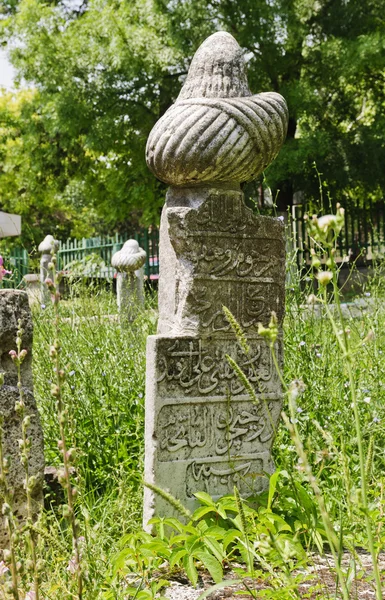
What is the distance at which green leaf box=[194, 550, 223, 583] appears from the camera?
2535 millimetres

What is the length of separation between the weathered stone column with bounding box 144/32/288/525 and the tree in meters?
12.0

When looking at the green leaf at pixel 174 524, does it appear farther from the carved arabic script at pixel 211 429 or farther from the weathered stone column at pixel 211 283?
the carved arabic script at pixel 211 429

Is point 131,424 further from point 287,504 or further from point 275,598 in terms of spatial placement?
point 275,598

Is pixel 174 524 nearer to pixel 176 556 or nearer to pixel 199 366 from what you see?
pixel 176 556

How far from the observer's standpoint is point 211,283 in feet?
11.2

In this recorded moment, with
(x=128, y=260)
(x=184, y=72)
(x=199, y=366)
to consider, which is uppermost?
(x=184, y=72)

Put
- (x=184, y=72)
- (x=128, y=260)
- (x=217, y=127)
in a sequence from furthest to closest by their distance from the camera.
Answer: (x=184, y=72)
(x=128, y=260)
(x=217, y=127)

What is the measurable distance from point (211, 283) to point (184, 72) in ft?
51.3

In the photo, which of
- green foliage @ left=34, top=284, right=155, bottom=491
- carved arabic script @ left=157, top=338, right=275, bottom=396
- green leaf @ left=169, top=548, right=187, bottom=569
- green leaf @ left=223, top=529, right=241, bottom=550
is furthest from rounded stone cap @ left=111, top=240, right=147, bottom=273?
green leaf @ left=169, top=548, right=187, bottom=569

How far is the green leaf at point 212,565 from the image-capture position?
254 centimetres

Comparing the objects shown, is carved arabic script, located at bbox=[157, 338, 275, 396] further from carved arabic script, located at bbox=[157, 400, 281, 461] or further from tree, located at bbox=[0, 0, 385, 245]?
tree, located at bbox=[0, 0, 385, 245]

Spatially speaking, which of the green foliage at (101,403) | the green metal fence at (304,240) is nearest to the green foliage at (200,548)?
the green foliage at (101,403)

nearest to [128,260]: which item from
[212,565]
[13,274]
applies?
[13,274]

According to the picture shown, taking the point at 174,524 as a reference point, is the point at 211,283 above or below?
above
